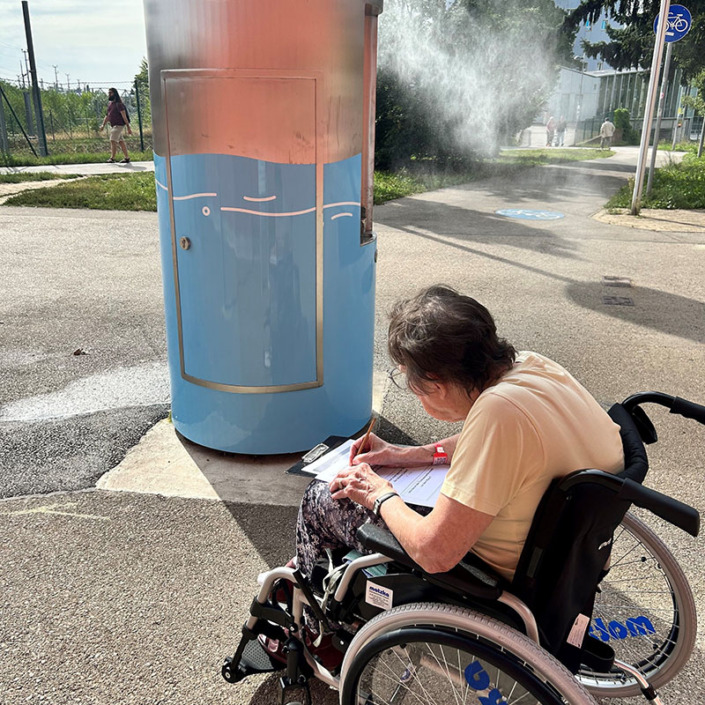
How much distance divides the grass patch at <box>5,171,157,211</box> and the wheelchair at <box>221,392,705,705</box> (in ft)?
31.6

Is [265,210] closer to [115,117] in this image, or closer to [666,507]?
[666,507]

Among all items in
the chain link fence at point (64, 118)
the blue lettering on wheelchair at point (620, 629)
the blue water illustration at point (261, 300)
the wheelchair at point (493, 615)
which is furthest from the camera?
the chain link fence at point (64, 118)

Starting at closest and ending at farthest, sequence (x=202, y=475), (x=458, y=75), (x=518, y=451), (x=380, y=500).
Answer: (x=518, y=451), (x=380, y=500), (x=202, y=475), (x=458, y=75)

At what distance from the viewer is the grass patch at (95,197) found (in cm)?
1113

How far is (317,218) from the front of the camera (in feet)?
10.6

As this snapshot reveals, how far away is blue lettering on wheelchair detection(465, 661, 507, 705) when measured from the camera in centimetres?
166

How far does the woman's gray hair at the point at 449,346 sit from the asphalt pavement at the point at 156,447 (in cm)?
115

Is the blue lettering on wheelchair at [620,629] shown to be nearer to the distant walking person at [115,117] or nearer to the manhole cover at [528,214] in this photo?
the manhole cover at [528,214]

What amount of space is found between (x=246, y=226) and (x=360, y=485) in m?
1.63

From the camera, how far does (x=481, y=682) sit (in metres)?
1.69

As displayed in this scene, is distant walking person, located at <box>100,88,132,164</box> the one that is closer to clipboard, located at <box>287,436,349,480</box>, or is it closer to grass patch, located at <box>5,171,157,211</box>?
grass patch, located at <box>5,171,157,211</box>

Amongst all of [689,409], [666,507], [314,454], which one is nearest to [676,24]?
[689,409]

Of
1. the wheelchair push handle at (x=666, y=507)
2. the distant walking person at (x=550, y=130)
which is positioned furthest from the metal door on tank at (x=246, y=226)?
the distant walking person at (x=550, y=130)

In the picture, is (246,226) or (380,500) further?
(246,226)
